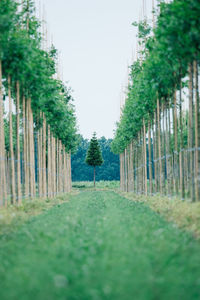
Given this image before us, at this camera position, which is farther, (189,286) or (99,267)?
(99,267)

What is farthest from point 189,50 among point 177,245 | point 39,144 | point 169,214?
point 39,144

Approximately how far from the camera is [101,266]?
5.15 m

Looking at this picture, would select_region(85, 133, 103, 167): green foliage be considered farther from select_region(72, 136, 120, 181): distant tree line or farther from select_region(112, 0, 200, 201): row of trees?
select_region(112, 0, 200, 201): row of trees

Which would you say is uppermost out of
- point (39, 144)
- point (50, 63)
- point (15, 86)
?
point (50, 63)

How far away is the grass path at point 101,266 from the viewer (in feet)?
14.0

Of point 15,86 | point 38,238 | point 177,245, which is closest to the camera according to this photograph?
point 177,245

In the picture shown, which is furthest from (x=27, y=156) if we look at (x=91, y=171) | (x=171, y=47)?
(x=91, y=171)

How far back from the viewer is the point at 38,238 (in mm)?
7828

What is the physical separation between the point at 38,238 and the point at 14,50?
27.6 ft

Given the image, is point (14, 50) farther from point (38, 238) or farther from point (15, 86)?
point (38, 238)

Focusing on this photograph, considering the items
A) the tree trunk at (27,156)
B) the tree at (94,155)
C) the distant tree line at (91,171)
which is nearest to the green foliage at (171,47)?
the tree trunk at (27,156)

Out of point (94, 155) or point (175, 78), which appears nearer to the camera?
point (175, 78)

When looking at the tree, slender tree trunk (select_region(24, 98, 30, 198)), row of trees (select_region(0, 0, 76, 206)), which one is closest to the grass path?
row of trees (select_region(0, 0, 76, 206))

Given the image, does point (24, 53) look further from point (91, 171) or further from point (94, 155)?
point (91, 171)
